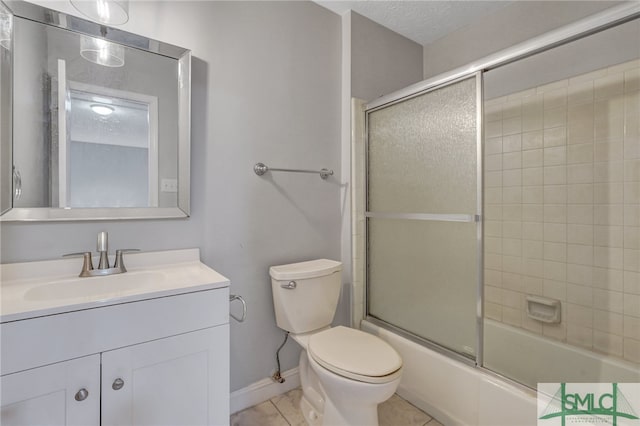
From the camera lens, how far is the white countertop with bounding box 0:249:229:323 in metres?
0.85

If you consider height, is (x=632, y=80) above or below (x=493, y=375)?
above

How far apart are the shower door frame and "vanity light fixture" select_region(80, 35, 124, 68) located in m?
1.34

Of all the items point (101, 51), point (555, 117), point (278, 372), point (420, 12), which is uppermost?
point (420, 12)

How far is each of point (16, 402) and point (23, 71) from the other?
1.12 meters

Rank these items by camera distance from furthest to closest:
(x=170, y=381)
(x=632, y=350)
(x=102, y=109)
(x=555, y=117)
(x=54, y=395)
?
(x=555, y=117)
(x=632, y=350)
(x=102, y=109)
(x=170, y=381)
(x=54, y=395)

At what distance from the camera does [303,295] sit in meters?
1.55

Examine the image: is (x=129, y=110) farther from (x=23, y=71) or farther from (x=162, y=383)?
(x=162, y=383)

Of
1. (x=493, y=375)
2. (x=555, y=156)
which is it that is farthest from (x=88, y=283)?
(x=555, y=156)

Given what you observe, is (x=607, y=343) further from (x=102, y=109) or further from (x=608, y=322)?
(x=102, y=109)

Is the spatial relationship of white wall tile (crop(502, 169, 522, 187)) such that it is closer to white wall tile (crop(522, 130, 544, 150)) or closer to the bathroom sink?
white wall tile (crop(522, 130, 544, 150))

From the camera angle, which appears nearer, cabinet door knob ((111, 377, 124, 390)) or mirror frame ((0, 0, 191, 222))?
cabinet door knob ((111, 377, 124, 390))

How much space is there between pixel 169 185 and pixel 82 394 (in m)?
0.84

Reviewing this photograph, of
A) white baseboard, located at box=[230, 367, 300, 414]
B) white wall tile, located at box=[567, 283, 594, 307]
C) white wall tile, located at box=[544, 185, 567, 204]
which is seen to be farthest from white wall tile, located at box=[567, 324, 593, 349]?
white baseboard, located at box=[230, 367, 300, 414]

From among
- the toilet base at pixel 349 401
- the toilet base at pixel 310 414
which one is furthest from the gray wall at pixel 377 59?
the toilet base at pixel 310 414
